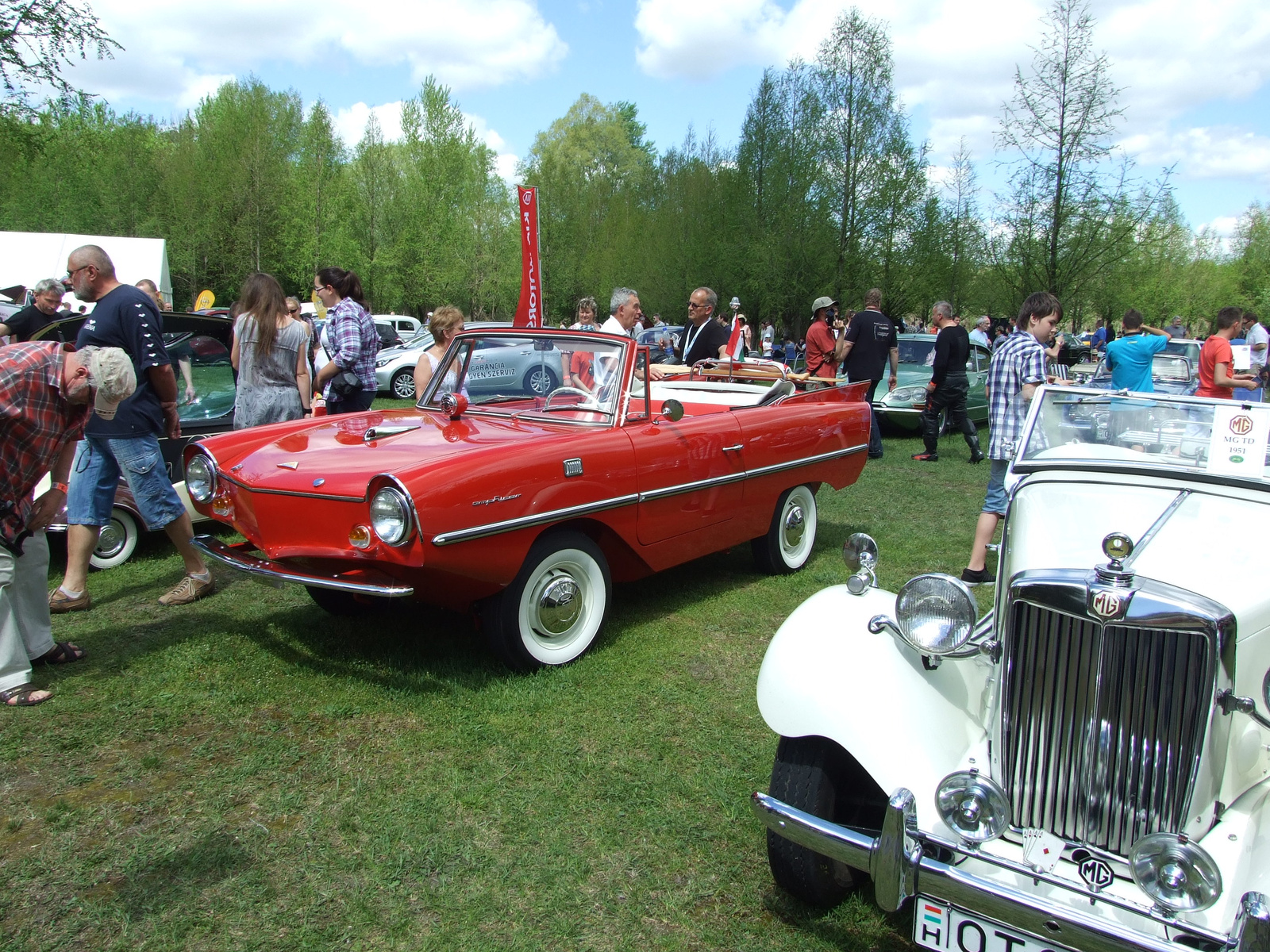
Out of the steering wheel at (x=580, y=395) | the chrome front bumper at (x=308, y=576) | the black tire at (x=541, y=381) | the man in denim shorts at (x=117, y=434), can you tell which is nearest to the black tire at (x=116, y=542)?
the man in denim shorts at (x=117, y=434)

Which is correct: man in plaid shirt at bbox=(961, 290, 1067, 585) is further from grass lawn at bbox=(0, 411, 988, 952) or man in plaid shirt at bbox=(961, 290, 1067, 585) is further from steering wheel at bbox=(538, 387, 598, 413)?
steering wheel at bbox=(538, 387, 598, 413)

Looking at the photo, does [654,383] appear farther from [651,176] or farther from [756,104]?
[651,176]

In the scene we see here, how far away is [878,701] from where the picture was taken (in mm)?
2473

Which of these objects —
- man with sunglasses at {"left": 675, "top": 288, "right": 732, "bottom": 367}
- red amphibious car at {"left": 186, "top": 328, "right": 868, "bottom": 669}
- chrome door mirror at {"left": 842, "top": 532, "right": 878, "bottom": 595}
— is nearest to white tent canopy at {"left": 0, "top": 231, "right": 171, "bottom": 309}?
man with sunglasses at {"left": 675, "top": 288, "right": 732, "bottom": 367}

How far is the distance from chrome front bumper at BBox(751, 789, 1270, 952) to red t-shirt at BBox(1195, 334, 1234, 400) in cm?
788

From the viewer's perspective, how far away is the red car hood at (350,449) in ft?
12.2

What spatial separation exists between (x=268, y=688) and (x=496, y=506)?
1384 millimetres

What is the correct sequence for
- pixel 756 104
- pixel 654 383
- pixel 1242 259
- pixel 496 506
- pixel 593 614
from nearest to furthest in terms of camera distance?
pixel 496 506 < pixel 593 614 < pixel 654 383 < pixel 756 104 < pixel 1242 259

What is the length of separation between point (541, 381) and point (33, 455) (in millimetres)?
2390

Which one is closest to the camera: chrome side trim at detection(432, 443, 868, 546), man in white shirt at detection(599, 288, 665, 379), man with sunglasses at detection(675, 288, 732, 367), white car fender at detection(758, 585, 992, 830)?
white car fender at detection(758, 585, 992, 830)

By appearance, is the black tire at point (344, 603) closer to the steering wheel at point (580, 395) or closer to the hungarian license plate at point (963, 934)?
the steering wheel at point (580, 395)

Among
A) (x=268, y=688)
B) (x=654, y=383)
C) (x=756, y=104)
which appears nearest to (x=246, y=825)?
(x=268, y=688)

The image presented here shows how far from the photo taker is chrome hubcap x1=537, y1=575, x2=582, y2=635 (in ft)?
13.4

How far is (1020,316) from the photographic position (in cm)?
555
